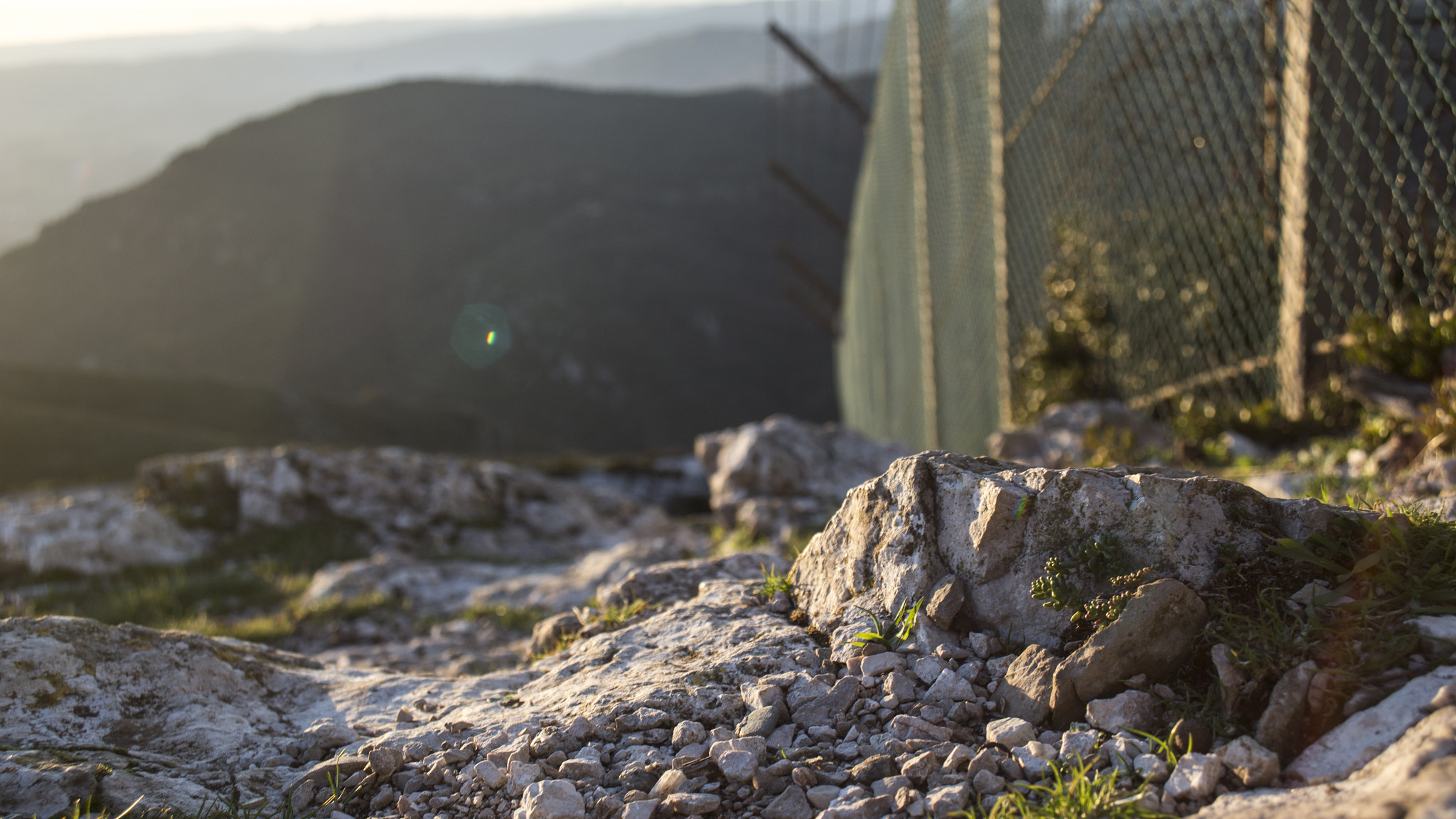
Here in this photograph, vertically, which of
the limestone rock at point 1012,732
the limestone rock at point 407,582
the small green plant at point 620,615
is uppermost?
the limestone rock at point 1012,732

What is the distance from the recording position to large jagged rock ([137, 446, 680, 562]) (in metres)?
6.44

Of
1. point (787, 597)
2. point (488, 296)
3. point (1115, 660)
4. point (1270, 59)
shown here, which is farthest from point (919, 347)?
point (488, 296)

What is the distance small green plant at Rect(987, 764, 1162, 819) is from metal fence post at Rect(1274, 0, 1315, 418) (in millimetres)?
2602

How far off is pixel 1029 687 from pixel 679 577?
1.10 m

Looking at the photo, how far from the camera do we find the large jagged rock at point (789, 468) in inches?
205

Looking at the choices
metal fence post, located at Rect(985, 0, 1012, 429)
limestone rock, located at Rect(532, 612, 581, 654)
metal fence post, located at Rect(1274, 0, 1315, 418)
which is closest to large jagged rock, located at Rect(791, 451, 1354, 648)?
limestone rock, located at Rect(532, 612, 581, 654)

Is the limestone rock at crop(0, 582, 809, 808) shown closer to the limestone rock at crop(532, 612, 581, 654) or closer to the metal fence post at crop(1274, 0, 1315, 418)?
the limestone rock at crop(532, 612, 581, 654)

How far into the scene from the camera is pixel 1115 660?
1271mm

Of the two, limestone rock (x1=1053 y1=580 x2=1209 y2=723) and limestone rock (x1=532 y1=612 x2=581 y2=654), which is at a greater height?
limestone rock (x1=1053 y1=580 x2=1209 y2=723)

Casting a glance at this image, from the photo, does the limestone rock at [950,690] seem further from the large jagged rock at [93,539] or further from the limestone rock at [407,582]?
the large jagged rock at [93,539]

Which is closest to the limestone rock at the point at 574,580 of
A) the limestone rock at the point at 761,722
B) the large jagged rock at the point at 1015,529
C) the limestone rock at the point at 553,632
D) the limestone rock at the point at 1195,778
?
the limestone rock at the point at 553,632

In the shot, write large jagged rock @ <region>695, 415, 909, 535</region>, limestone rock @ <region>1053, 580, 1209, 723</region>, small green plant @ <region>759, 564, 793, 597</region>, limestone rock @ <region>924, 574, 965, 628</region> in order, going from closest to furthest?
limestone rock @ <region>1053, 580, 1209, 723</region> → limestone rock @ <region>924, 574, 965, 628</region> → small green plant @ <region>759, 564, 793, 597</region> → large jagged rock @ <region>695, 415, 909, 535</region>

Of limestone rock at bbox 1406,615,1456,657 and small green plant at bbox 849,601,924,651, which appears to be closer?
limestone rock at bbox 1406,615,1456,657

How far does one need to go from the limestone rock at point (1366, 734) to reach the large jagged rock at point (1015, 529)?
0.95 feet
